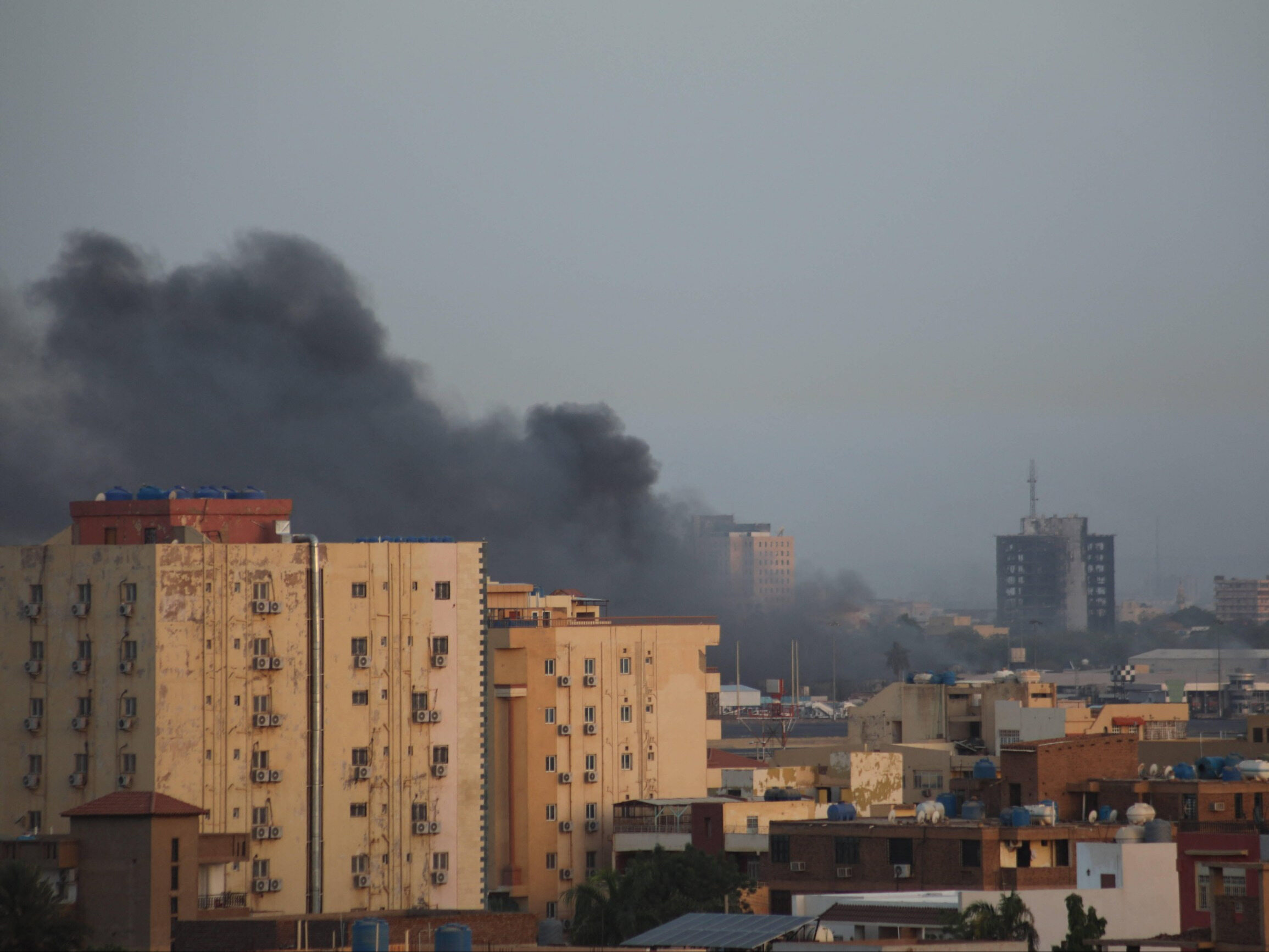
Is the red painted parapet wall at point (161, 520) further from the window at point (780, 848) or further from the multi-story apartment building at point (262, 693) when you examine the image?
the window at point (780, 848)

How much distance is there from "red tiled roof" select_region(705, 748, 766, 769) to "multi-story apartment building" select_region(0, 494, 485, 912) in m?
25.8

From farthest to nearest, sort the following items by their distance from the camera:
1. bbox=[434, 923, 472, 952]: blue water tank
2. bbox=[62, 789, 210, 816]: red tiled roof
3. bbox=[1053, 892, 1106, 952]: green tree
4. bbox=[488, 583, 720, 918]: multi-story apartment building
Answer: bbox=[488, 583, 720, 918]: multi-story apartment building → bbox=[62, 789, 210, 816]: red tiled roof → bbox=[1053, 892, 1106, 952]: green tree → bbox=[434, 923, 472, 952]: blue water tank

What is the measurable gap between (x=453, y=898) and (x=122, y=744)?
393 inches

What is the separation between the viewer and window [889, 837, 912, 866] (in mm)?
52250

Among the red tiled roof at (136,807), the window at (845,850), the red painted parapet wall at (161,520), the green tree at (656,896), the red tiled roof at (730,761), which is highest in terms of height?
the red painted parapet wall at (161,520)

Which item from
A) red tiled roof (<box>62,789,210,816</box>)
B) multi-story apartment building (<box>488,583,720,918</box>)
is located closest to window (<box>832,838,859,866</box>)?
red tiled roof (<box>62,789,210,816</box>)

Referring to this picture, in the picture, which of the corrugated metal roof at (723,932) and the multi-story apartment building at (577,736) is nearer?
the corrugated metal roof at (723,932)

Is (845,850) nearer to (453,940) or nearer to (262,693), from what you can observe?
(262,693)

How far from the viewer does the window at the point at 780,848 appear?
2172 inches

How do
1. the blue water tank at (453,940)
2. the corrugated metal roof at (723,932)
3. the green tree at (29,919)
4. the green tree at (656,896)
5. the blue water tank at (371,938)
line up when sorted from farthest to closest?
the green tree at (656,896) < the green tree at (29,919) < the corrugated metal roof at (723,932) < the blue water tank at (371,938) < the blue water tank at (453,940)

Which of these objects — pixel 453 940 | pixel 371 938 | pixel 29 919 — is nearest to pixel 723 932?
pixel 453 940

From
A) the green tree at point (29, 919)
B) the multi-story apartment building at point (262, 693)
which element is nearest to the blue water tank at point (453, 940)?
the green tree at point (29, 919)

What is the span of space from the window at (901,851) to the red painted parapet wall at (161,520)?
20.4 meters

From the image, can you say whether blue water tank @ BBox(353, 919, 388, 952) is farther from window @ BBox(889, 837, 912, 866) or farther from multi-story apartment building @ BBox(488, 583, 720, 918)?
multi-story apartment building @ BBox(488, 583, 720, 918)
